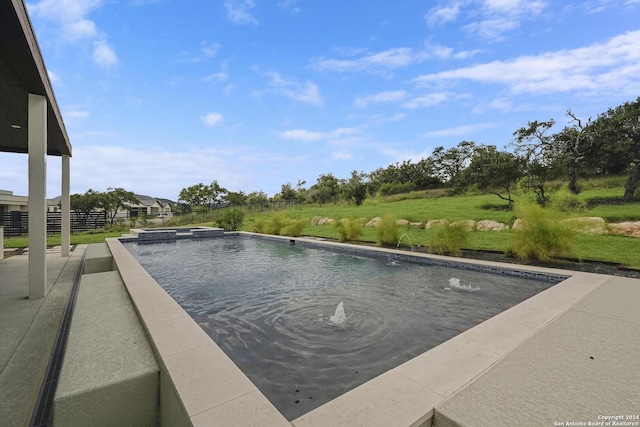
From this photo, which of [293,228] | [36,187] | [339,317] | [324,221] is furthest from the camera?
[324,221]

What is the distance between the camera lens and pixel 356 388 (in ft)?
5.68

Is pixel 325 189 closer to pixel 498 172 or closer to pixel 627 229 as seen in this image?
pixel 498 172

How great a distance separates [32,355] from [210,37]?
422 inches

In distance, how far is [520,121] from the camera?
16.8m

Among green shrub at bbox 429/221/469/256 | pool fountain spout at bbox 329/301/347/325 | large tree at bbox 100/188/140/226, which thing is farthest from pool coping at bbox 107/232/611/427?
large tree at bbox 100/188/140/226

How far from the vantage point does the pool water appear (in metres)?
2.28

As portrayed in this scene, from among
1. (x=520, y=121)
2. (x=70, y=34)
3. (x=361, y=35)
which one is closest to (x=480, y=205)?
(x=520, y=121)

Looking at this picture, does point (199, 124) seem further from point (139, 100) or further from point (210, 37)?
point (210, 37)

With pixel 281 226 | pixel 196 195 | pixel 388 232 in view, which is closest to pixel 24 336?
pixel 388 232

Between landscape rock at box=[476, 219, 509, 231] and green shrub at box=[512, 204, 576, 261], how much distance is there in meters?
4.44

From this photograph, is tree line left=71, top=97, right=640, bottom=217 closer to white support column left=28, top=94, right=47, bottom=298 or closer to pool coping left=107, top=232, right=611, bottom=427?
pool coping left=107, top=232, right=611, bottom=427

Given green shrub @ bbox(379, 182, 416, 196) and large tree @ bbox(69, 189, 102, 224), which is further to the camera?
green shrub @ bbox(379, 182, 416, 196)

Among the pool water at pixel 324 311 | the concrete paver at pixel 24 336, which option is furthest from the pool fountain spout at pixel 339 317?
the concrete paver at pixel 24 336

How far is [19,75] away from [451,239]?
7.95 m
